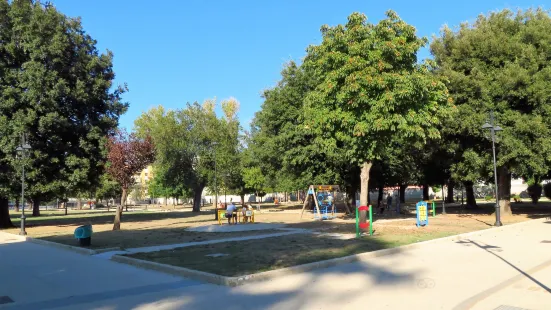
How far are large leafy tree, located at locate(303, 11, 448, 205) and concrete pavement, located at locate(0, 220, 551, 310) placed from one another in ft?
21.7

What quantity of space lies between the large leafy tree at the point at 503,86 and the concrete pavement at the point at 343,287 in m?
11.0

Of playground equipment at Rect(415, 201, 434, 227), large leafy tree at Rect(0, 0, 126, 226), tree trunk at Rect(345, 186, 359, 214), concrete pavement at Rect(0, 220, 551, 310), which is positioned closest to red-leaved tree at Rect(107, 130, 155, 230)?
large leafy tree at Rect(0, 0, 126, 226)

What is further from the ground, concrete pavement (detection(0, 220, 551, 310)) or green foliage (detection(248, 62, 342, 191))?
green foliage (detection(248, 62, 342, 191))

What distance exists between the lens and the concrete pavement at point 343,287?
719 centimetres

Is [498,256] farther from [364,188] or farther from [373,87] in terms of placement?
[364,188]

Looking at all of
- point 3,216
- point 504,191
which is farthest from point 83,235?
point 504,191

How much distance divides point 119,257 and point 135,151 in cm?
1039

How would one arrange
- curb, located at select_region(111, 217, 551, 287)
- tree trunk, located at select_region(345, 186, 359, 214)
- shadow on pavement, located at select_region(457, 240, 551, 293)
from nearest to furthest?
shadow on pavement, located at select_region(457, 240, 551, 293) < curb, located at select_region(111, 217, 551, 287) < tree trunk, located at select_region(345, 186, 359, 214)

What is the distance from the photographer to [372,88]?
17.3 m

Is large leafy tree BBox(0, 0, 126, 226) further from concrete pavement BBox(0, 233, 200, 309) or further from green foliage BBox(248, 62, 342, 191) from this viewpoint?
concrete pavement BBox(0, 233, 200, 309)

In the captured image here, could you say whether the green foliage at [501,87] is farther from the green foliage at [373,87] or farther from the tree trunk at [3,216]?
the tree trunk at [3,216]

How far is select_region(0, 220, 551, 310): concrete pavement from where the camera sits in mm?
7188

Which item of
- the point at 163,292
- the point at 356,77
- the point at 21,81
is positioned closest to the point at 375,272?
the point at 163,292

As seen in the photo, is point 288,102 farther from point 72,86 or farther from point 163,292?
point 163,292
